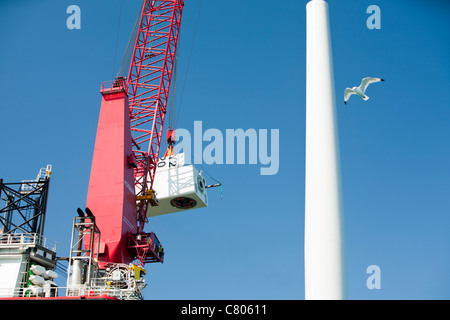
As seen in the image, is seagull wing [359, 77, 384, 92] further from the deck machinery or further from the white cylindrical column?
the deck machinery

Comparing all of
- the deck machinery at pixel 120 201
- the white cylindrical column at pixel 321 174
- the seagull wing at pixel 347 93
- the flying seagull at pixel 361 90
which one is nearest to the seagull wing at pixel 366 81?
the flying seagull at pixel 361 90

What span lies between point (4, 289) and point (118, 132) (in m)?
30.7

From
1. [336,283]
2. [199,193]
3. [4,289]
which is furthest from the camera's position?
[199,193]

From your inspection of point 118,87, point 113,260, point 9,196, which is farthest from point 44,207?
point 118,87

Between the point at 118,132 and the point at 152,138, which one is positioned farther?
the point at 152,138

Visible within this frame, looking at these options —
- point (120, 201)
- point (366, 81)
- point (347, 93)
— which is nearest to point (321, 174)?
point (347, 93)

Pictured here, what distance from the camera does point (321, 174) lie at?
33.6 m

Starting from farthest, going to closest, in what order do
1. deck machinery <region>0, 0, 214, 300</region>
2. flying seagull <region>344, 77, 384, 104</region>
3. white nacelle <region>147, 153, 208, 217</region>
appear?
white nacelle <region>147, 153, 208, 217</region> → deck machinery <region>0, 0, 214, 300</region> → flying seagull <region>344, 77, 384, 104</region>

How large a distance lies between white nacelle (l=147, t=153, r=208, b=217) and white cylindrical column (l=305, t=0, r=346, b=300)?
76572 millimetres

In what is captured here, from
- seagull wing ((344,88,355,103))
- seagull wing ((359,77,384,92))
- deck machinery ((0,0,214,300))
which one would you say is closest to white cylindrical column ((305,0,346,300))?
seagull wing ((344,88,355,103))

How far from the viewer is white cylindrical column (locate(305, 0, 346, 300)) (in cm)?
3150

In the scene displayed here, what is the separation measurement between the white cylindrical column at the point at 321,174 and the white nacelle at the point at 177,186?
76572 millimetres

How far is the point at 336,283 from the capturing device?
102 ft
